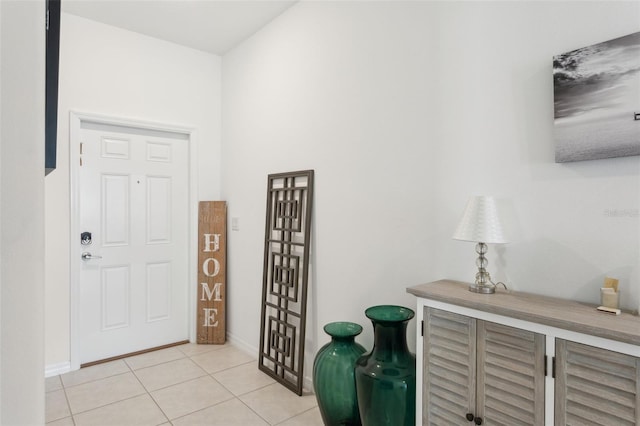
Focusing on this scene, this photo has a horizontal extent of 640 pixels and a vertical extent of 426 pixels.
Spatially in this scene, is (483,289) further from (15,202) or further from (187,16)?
(187,16)

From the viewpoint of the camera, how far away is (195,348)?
3600mm

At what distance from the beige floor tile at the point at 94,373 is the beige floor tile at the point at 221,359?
0.59m

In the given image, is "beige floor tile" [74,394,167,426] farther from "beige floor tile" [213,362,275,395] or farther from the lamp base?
the lamp base

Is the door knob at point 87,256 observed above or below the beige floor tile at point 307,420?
above

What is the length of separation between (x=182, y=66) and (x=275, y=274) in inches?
91.5

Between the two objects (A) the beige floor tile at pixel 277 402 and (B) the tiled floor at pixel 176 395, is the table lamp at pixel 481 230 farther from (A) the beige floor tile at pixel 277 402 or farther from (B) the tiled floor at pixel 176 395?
(A) the beige floor tile at pixel 277 402

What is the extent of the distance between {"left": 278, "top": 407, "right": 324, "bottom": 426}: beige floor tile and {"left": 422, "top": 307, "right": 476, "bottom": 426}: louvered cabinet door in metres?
0.90

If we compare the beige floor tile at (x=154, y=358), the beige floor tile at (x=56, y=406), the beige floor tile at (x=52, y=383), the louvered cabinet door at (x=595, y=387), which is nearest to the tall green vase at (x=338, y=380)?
the louvered cabinet door at (x=595, y=387)

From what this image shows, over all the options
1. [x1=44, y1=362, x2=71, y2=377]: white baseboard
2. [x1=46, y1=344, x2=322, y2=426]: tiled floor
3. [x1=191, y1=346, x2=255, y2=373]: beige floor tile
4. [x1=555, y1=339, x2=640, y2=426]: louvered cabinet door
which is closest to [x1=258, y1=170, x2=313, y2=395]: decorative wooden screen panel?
[x1=46, y1=344, x2=322, y2=426]: tiled floor

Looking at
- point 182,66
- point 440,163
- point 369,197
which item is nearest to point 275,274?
point 369,197

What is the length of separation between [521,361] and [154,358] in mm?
3098

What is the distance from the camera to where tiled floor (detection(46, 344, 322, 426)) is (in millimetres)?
2352

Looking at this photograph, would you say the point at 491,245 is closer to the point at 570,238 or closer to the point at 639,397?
the point at 570,238

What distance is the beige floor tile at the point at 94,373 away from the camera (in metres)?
2.91
